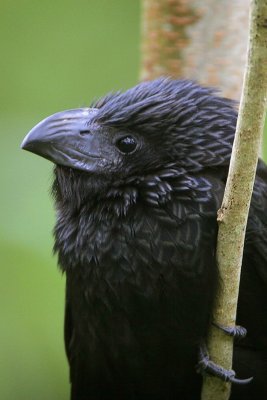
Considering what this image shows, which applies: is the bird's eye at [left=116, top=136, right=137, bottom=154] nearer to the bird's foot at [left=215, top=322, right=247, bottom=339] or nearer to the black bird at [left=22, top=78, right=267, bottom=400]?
the black bird at [left=22, top=78, right=267, bottom=400]

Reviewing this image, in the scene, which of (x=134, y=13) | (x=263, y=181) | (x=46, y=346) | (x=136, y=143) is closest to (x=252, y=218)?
(x=263, y=181)

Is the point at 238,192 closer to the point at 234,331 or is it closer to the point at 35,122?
the point at 234,331

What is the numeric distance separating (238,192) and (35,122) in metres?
3.13

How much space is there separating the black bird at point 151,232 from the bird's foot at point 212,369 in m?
0.06

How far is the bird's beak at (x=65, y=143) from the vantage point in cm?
425

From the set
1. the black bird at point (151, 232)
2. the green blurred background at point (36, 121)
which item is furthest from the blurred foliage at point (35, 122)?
the black bird at point (151, 232)

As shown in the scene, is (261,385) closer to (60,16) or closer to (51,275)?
(51,275)

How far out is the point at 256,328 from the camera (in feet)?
Answer: 13.9

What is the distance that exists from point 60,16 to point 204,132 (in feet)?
11.1

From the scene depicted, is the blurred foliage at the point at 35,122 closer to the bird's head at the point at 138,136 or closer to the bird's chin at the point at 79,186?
the bird's chin at the point at 79,186

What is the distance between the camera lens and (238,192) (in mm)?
3654

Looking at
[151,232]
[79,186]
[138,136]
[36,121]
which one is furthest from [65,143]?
[36,121]

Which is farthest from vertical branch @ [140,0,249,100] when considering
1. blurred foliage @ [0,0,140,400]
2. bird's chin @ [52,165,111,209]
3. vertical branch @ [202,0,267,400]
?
blurred foliage @ [0,0,140,400]

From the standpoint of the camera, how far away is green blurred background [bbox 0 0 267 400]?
535 cm
